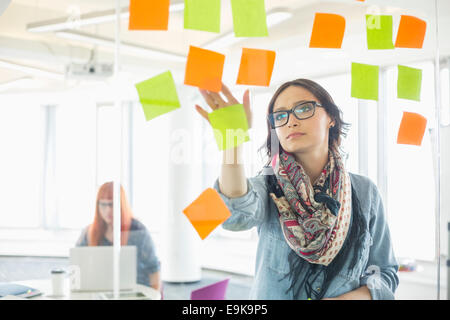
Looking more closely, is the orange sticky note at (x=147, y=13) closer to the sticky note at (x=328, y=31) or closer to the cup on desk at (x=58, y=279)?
the sticky note at (x=328, y=31)

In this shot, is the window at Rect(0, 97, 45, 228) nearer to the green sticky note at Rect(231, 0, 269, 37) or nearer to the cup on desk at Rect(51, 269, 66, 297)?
the cup on desk at Rect(51, 269, 66, 297)

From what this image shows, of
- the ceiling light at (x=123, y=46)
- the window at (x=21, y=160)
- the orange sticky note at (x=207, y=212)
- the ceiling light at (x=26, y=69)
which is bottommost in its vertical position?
the orange sticky note at (x=207, y=212)

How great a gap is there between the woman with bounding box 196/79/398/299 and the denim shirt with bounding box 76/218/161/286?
0.93ft

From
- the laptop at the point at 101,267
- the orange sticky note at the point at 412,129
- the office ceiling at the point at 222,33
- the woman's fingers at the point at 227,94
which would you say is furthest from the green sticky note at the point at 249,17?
the laptop at the point at 101,267

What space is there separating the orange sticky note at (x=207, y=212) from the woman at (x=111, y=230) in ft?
0.56

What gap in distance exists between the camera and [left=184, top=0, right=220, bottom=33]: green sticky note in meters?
1.33

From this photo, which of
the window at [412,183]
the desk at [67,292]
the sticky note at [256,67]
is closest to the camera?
the desk at [67,292]

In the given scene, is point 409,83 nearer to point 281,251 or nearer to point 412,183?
point 412,183

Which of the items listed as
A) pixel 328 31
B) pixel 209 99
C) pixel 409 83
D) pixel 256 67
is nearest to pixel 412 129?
pixel 409 83

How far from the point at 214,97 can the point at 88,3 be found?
613 millimetres

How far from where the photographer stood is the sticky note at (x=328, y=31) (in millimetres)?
1435

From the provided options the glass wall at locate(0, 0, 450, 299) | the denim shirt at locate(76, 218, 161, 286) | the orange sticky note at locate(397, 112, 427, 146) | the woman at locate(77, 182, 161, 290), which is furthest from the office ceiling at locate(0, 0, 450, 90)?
the denim shirt at locate(76, 218, 161, 286)

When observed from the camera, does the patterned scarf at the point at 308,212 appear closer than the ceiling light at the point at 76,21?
Yes

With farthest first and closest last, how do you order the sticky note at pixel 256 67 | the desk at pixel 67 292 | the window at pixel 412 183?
1. the window at pixel 412 183
2. the sticky note at pixel 256 67
3. the desk at pixel 67 292
